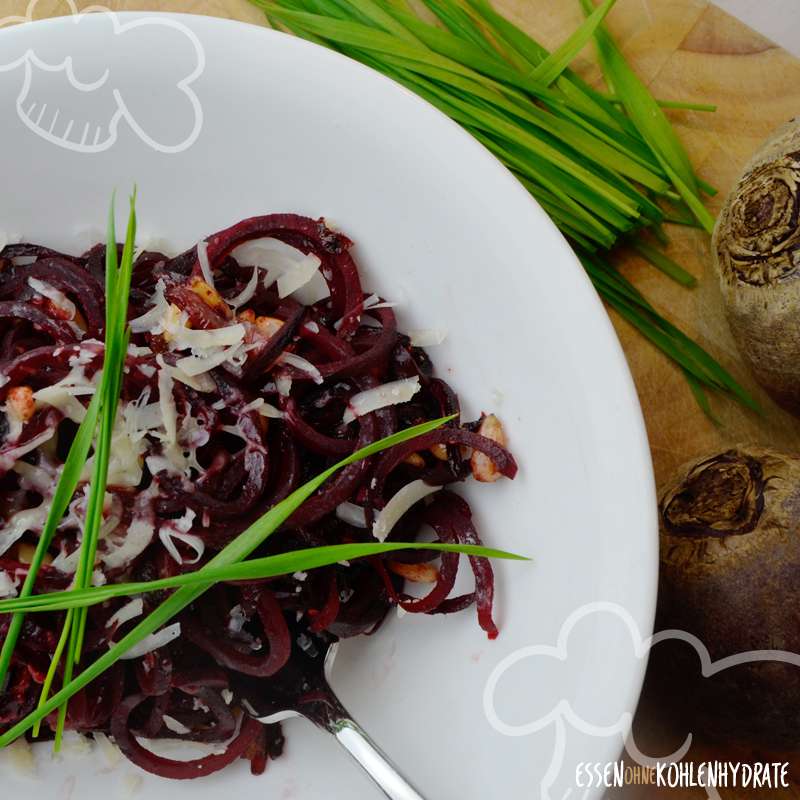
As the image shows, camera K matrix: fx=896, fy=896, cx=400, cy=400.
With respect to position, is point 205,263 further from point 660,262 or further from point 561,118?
point 660,262

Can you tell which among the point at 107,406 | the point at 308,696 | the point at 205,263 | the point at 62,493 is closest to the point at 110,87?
the point at 205,263

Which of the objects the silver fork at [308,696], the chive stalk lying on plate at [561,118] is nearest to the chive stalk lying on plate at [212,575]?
the silver fork at [308,696]

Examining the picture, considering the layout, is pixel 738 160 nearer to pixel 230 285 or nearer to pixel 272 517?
pixel 230 285

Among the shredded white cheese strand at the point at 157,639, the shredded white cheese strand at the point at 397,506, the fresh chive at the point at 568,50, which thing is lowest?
the shredded white cheese strand at the point at 157,639

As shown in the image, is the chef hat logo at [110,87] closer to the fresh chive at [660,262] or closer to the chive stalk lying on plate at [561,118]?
the chive stalk lying on plate at [561,118]

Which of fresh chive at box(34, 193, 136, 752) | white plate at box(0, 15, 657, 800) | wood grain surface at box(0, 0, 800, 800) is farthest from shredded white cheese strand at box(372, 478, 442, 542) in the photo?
wood grain surface at box(0, 0, 800, 800)

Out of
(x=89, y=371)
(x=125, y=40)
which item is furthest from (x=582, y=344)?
(x=125, y=40)
